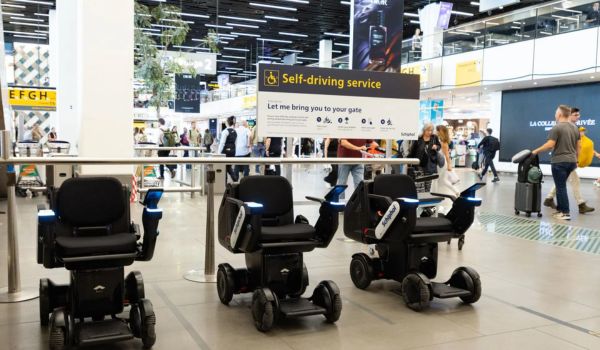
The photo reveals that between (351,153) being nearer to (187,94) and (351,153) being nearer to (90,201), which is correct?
(90,201)

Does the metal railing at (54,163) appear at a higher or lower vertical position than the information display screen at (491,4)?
lower

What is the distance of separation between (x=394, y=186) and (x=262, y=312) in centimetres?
149

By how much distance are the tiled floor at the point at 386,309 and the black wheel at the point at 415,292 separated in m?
0.07

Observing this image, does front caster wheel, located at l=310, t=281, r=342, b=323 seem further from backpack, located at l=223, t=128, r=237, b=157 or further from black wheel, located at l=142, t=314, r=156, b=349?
backpack, located at l=223, t=128, r=237, b=157

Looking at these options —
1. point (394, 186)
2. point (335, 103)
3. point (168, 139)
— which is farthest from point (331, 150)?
point (168, 139)

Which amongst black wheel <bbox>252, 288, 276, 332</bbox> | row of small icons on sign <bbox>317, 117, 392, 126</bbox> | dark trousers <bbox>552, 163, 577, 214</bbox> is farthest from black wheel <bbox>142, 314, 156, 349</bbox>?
dark trousers <bbox>552, 163, 577, 214</bbox>

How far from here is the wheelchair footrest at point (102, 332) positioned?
8.79 ft

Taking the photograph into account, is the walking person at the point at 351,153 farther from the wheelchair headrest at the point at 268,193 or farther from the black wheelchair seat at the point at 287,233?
the black wheelchair seat at the point at 287,233

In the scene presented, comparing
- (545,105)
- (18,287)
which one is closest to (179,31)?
(18,287)

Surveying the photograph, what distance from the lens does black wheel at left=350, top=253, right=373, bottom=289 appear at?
13.0 ft

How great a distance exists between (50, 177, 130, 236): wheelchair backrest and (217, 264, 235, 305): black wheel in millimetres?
725

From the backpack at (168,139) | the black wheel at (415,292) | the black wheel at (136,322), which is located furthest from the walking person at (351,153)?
the backpack at (168,139)

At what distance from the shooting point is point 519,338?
123 inches

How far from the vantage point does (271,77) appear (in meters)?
4.57
